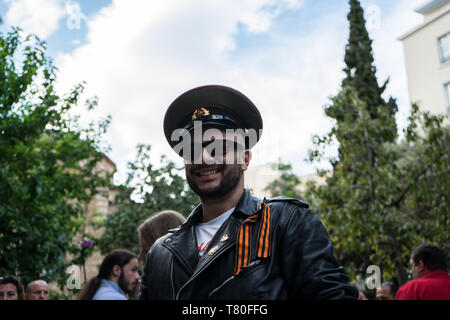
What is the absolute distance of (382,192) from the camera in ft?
32.4

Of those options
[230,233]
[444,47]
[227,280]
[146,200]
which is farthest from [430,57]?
[227,280]

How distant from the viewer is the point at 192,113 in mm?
1936

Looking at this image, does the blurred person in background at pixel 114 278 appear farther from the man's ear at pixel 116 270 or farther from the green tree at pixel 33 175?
the green tree at pixel 33 175

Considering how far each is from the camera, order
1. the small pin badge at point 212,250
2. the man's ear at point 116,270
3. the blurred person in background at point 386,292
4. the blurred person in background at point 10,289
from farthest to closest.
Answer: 1. the blurred person in background at point 386,292
2. the blurred person in background at point 10,289
3. the man's ear at point 116,270
4. the small pin badge at point 212,250

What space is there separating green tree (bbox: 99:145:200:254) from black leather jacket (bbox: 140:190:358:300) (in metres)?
15.7

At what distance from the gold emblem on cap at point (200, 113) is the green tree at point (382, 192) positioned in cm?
843

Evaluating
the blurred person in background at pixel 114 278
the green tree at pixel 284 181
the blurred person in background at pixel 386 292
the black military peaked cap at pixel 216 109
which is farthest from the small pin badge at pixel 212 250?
the green tree at pixel 284 181

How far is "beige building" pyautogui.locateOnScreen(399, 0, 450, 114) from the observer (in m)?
27.7

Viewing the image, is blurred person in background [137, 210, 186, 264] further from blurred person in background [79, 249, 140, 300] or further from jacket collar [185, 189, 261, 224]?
jacket collar [185, 189, 261, 224]

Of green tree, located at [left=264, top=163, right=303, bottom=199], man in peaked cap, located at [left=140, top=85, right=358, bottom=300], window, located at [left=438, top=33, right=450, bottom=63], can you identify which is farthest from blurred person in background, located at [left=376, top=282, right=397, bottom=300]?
green tree, located at [left=264, top=163, right=303, bottom=199]

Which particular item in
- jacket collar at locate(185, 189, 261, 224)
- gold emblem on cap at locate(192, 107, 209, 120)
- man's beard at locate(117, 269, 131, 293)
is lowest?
man's beard at locate(117, 269, 131, 293)

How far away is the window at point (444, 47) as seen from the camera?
2744 centimetres

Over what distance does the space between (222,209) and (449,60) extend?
96.7 ft

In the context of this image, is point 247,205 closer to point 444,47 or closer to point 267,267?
point 267,267
